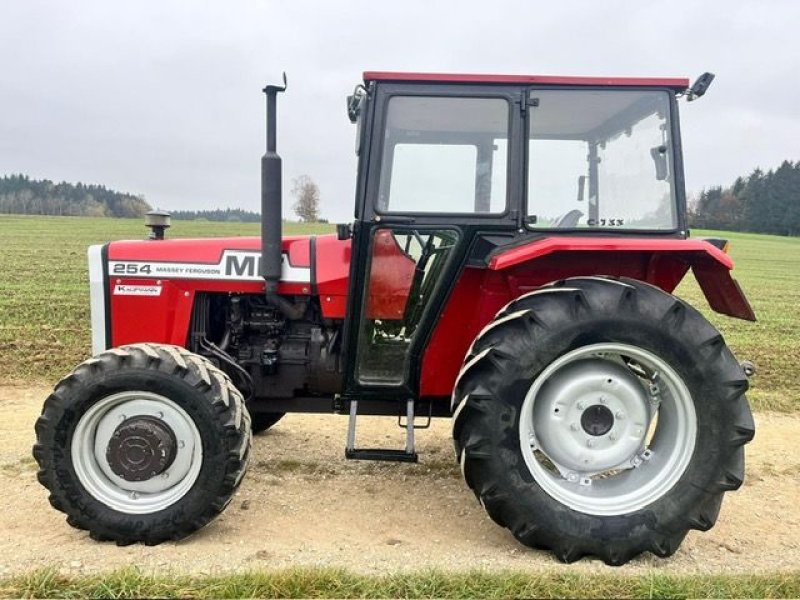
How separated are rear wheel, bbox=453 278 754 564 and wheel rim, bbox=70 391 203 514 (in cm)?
137

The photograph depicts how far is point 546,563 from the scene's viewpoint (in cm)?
308

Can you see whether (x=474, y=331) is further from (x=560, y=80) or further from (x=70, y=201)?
(x=70, y=201)

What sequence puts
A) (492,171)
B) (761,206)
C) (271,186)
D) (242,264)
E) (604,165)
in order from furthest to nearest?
(761,206) → (242,264) → (604,165) → (492,171) → (271,186)

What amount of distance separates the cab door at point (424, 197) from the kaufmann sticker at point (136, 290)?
1.22 meters

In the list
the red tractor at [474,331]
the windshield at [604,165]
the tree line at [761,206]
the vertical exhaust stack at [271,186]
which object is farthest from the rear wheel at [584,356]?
the tree line at [761,206]

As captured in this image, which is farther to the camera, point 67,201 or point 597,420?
point 67,201

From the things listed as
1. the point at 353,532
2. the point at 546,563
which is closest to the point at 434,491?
the point at 353,532

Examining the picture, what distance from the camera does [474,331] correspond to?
12.1 feet

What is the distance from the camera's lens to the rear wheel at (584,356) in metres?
3.06

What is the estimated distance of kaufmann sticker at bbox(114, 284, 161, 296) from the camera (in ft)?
12.9

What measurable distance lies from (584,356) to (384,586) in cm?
141

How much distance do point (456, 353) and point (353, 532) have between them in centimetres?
110

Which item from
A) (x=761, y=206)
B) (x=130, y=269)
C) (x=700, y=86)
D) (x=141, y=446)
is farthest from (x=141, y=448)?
(x=761, y=206)

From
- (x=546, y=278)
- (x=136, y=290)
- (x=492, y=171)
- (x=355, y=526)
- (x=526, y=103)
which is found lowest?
(x=355, y=526)
